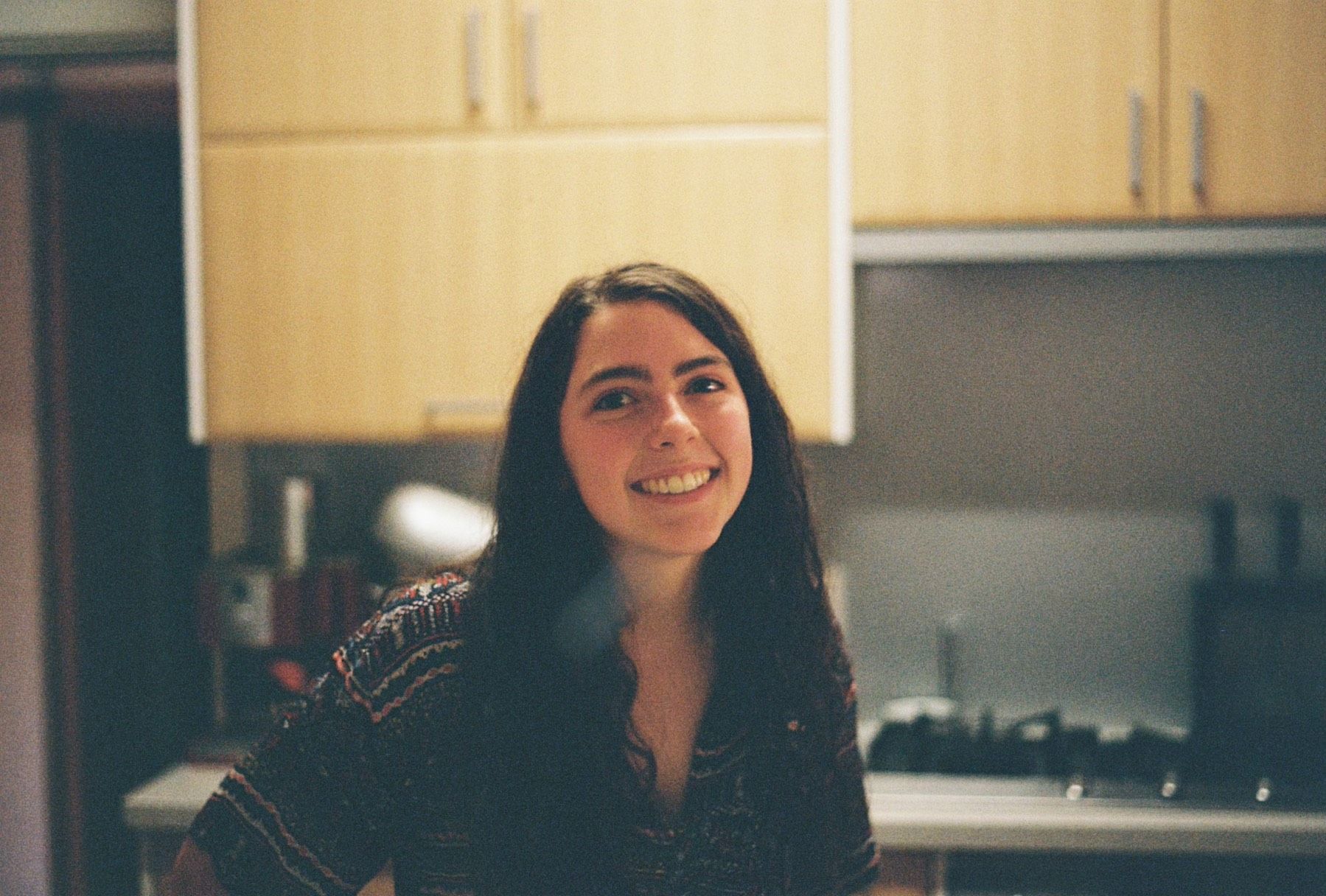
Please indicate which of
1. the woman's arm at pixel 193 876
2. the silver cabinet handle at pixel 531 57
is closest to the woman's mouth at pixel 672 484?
the woman's arm at pixel 193 876

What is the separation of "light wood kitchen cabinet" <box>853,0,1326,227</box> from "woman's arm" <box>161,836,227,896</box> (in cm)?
144

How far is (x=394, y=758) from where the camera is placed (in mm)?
1025

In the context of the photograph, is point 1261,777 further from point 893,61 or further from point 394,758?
point 394,758

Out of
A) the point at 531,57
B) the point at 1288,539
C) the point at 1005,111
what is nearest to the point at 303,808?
the point at 531,57

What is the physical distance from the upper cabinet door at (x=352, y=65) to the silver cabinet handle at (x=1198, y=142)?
118 centimetres

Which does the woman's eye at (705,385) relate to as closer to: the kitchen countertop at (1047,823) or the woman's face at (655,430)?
the woman's face at (655,430)

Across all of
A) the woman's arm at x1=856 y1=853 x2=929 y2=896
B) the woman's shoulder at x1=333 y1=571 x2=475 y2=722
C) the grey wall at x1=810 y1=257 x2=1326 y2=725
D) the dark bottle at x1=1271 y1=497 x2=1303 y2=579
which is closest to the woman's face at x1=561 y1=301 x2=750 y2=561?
the woman's shoulder at x1=333 y1=571 x2=475 y2=722

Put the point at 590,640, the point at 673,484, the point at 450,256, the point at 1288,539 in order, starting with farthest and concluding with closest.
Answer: the point at 1288,539
the point at 450,256
the point at 590,640
the point at 673,484

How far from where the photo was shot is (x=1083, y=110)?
1.91 m

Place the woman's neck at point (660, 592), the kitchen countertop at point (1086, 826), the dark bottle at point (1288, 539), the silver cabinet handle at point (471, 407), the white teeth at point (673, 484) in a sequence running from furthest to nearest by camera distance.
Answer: the dark bottle at point (1288, 539) < the silver cabinet handle at point (471, 407) < the kitchen countertop at point (1086, 826) < the woman's neck at point (660, 592) < the white teeth at point (673, 484)

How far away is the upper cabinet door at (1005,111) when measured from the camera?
1900mm

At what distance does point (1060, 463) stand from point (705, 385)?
144 centimetres

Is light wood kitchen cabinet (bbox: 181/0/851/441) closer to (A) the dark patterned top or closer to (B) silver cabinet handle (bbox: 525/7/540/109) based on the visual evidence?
(B) silver cabinet handle (bbox: 525/7/540/109)

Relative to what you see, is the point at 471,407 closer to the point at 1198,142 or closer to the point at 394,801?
the point at 394,801
